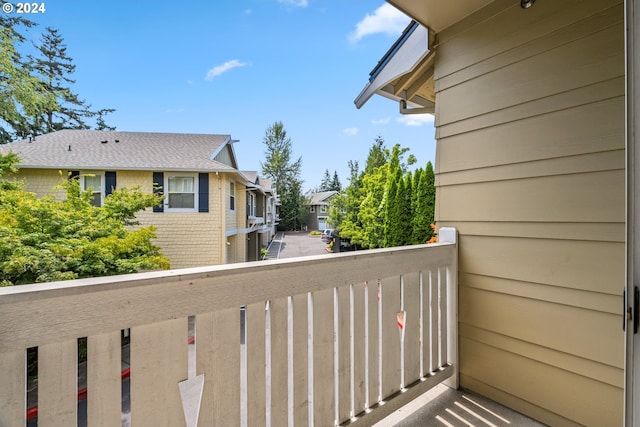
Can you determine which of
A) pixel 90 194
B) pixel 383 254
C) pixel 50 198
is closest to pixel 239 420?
pixel 383 254

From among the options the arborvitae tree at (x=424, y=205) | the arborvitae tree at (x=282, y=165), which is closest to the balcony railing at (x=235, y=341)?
the arborvitae tree at (x=424, y=205)

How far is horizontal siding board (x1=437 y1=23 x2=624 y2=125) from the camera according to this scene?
1213mm

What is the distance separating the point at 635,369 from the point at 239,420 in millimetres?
962

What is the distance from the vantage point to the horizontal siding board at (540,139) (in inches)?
47.5

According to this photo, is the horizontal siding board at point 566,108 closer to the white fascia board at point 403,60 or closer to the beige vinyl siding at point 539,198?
the beige vinyl siding at point 539,198

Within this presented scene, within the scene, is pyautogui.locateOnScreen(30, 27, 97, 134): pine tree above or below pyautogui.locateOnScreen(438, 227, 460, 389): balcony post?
above

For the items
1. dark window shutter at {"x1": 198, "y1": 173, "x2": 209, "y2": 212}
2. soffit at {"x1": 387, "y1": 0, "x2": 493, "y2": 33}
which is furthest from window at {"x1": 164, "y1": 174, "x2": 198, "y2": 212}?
soffit at {"x1": 387, "y1": 0, "x2": 493, "y2": 33}

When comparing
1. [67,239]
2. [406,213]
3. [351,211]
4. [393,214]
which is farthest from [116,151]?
[351,211]

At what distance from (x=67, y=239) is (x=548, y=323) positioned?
19.3 ft

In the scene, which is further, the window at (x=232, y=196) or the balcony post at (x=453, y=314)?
the window at (x=232, y=196)

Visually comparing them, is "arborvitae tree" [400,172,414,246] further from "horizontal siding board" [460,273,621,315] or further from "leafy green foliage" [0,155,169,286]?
"leafy green foliage" [0,155,169,286]

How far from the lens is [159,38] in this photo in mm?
5730

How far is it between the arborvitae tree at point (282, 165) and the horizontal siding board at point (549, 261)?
23400 mm

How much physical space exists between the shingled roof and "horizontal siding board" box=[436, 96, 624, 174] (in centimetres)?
574
